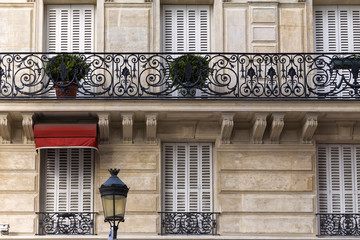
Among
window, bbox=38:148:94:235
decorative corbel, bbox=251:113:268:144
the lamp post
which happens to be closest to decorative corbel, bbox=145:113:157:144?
window, bbox=38:148:94:235

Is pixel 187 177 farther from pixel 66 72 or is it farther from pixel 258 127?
pixel 66 72

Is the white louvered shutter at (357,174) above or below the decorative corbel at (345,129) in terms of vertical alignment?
below

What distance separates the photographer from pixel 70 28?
19.9 m

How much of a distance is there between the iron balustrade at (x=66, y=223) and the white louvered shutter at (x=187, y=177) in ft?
4.98

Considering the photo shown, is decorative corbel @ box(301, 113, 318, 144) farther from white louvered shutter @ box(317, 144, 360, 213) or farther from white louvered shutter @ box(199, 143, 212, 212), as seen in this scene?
white louvered shutter @ box(199, 143, 212, 212)

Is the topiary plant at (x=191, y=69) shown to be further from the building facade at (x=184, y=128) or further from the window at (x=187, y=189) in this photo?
the window at (x=187, y=189)

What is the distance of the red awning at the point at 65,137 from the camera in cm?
1836

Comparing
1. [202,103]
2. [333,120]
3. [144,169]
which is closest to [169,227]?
[144,169]

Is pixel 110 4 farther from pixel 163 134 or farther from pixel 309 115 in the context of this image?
pixel 309 115

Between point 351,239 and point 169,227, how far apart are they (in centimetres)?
347

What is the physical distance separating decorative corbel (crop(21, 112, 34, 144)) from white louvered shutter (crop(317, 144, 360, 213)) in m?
5.65

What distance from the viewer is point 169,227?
18.6 metres

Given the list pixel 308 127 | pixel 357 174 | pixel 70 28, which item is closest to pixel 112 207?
pixel 308 127

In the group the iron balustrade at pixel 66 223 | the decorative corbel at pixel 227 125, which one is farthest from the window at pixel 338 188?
the iron balustrade at pixel 66 223
